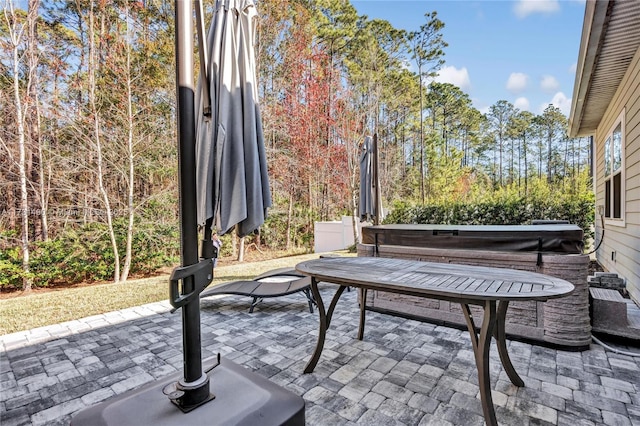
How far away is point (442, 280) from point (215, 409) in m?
1.47

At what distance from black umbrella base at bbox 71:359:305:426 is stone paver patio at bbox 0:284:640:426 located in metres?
0.34

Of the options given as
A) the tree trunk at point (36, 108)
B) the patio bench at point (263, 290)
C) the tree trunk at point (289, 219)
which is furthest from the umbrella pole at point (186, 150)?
the tree trunk at point (289, 219)

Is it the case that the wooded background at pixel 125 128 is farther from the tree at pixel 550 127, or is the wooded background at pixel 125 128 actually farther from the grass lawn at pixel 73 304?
the tree at pixel 550 127

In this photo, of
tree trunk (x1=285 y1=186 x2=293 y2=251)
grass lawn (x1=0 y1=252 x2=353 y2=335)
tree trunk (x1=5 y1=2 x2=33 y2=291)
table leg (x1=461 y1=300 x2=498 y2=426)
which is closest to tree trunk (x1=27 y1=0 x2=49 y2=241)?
tree trunk (x1=5 y1=2 x2=33 y2=291)

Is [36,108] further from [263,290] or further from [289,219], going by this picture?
[289,219]

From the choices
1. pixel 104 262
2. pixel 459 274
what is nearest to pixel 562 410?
pixel 459 274

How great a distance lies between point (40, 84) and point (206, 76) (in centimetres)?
745

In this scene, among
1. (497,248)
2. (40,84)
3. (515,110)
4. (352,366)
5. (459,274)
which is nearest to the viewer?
(459,274)

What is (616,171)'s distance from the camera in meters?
5.10

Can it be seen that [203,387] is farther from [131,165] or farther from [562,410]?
[131,165]

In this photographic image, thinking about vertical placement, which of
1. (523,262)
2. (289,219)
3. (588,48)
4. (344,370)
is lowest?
(344,370)

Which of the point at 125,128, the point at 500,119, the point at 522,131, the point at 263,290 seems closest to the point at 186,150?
the point at 263,290

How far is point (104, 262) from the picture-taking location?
755 centimetres

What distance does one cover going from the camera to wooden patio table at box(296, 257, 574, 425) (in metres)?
1.69
